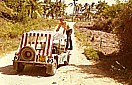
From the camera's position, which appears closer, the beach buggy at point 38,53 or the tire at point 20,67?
the beach buggy at point 38,53

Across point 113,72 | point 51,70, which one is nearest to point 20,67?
point 51,70

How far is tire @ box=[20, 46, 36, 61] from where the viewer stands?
13.6 m

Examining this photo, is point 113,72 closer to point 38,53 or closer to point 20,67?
point 38,53

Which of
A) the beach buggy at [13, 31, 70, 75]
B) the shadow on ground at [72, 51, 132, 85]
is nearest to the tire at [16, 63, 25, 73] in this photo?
the beach buggy at [13, 31, 70, 75]

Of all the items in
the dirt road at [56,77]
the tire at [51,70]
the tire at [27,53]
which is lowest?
the dirt road at [56,77]

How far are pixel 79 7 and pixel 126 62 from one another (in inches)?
4336

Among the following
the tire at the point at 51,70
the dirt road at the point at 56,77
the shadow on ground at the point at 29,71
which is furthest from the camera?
the shadow on ground at the point at 29,71

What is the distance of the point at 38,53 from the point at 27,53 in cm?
49

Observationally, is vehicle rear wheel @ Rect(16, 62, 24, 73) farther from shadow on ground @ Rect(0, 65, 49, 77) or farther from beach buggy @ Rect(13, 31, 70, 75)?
shadow on ground @ Rect(0, 65, 49, 77)

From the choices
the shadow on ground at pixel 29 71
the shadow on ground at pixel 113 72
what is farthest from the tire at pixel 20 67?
the shadow on ground at pixel 113 72

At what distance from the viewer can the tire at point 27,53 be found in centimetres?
1360

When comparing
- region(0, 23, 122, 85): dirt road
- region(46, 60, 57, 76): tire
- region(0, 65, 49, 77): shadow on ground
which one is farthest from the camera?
region(0, 65, 49, 77): shadow on ground

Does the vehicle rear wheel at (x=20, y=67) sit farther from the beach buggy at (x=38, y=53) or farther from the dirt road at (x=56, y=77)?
the dirt road at (x=56, y=77)

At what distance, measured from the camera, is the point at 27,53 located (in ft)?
44.9
